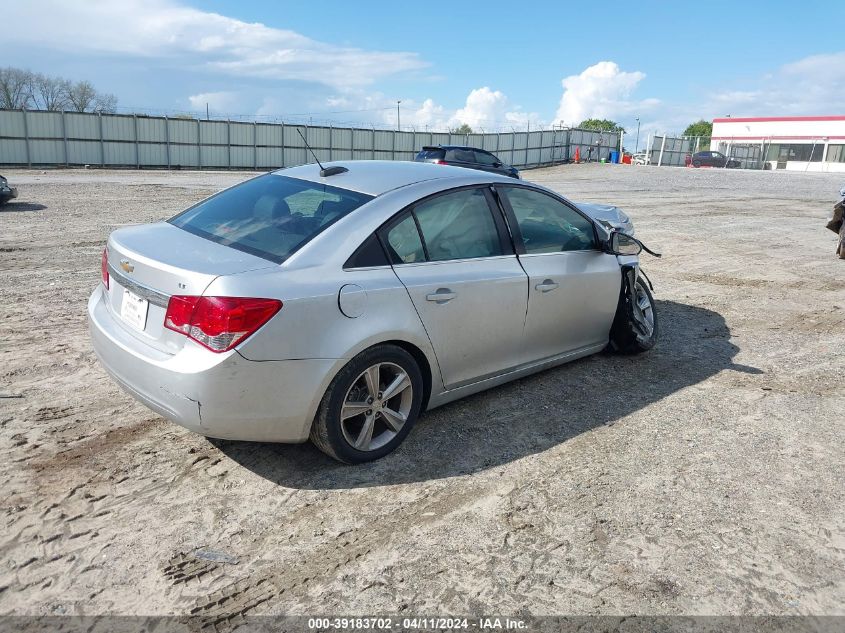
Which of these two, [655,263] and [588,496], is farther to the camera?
[655,263]

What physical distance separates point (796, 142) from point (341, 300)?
61.3 metres

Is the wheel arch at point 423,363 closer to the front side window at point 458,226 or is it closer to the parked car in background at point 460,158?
the front side window at point 458,226

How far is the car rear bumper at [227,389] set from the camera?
308 cm

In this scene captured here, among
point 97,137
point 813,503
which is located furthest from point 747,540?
point 97,137

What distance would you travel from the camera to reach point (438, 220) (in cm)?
400

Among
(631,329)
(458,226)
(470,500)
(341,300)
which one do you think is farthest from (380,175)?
(631,329)

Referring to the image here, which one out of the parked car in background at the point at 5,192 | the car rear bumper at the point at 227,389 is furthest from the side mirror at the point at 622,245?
the parked car in background at the point at 5,192

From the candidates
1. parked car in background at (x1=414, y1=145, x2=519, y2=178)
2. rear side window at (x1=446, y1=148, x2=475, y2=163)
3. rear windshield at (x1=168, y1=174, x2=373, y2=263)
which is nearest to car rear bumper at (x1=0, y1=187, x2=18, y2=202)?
parked car in background at (x1=414, y1=145, x2=519, y2=178)

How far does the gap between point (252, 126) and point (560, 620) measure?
37.6 meters

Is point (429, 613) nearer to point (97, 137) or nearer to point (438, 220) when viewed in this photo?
point (438, 220)

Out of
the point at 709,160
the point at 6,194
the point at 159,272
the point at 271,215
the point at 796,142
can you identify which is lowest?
the point at 6,194

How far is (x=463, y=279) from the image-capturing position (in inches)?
156

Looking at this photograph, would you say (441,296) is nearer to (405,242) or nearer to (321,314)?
(405,242)

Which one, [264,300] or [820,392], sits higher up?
[264,300]
